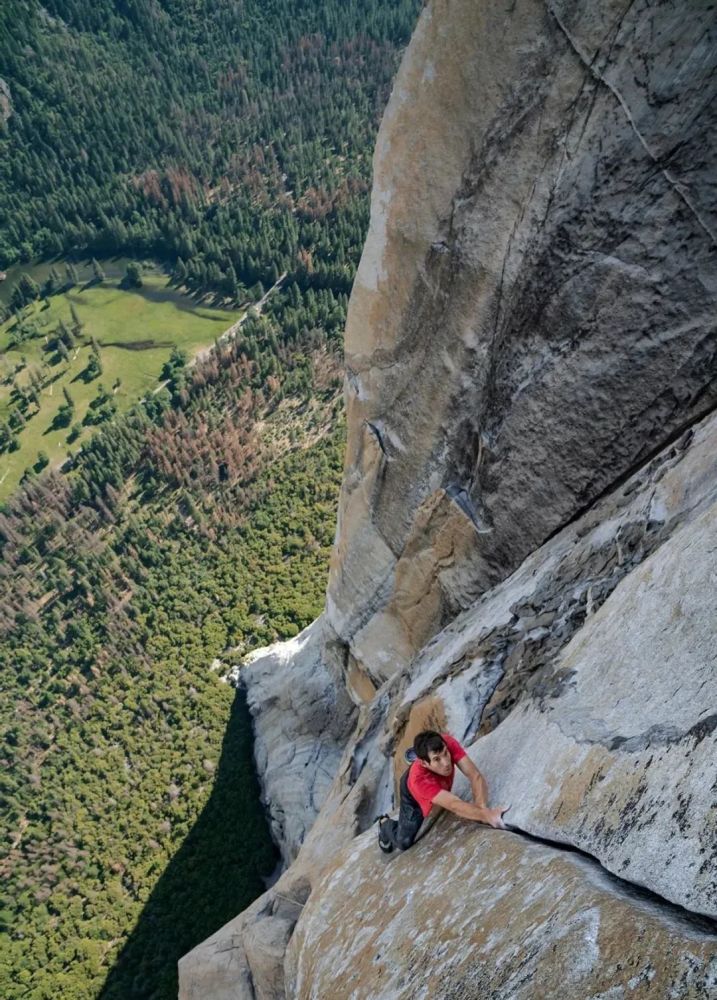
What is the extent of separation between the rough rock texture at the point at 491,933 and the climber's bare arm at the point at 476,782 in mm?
423

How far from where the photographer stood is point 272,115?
4673 inches

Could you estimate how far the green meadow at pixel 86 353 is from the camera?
273 feet

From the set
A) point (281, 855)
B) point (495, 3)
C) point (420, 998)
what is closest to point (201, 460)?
point (281, 855)

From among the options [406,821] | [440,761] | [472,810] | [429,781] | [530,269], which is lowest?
[406,821]

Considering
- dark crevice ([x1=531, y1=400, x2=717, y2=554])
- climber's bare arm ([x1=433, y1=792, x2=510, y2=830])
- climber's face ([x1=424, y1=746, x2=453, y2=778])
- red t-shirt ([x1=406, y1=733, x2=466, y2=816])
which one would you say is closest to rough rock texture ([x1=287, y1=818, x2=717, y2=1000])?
climber's bare arm ([x1=433, y1=792, x2=510, y2=830])

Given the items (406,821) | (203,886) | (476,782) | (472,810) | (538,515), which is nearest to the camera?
(472,810)

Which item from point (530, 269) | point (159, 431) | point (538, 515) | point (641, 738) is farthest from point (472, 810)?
point (159, 431)

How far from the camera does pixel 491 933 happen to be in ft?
27.2

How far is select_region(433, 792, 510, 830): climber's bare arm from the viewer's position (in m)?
9.85

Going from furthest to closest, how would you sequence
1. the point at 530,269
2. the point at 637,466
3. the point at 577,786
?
the point at 530,269
the point at 637,466
the point at 577,786

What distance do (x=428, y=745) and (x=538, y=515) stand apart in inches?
265

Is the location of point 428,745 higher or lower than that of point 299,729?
higher

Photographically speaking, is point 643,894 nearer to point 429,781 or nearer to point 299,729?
point 429,781

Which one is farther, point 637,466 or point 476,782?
point 637,466
